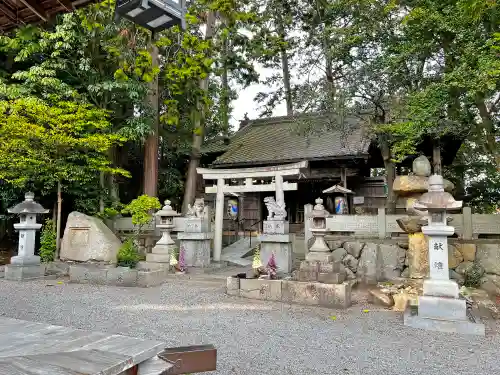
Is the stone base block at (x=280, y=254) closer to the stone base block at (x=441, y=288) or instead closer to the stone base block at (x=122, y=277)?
the stone base block at (x=122, y=277)

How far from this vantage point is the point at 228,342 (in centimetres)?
459

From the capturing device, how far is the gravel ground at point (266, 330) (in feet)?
12.9

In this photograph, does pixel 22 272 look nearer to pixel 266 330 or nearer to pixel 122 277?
pixel 122 277

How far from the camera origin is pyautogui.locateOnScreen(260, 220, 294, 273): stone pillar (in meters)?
9.96

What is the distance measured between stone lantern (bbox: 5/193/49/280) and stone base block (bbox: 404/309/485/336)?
9.04 metres

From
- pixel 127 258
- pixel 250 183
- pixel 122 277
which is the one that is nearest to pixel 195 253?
pixel 127 258

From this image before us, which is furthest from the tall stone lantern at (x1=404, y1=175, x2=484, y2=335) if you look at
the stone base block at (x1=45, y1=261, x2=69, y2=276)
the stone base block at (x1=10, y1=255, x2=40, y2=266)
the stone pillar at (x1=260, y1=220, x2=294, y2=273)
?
the stone base block at (x1=10, y1=255, x2=40, y2=266)

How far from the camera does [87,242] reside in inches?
426

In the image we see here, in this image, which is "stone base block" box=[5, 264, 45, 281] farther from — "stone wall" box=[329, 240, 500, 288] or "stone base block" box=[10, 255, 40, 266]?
"stone wall" box=[329, 240, 500, 288]

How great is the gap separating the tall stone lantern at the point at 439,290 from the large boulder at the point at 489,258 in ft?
12.2

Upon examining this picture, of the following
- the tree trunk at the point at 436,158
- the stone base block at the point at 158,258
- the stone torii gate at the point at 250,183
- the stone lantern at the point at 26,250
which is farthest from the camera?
the tree trunk at the point at 436,158

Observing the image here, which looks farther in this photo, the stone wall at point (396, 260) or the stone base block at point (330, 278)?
the stone wall at point (396, 260)

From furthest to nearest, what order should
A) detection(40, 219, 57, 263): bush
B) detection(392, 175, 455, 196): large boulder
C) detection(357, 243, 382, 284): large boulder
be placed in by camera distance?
detection(40, 219, 57, 263): bush
detection(392, 175, 455, 196): large boulder
detection(357, 243, 382, 284): large boulder

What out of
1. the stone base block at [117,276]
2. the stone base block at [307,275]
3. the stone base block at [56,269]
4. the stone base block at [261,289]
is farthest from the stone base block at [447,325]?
the stone base block at [56,269]
